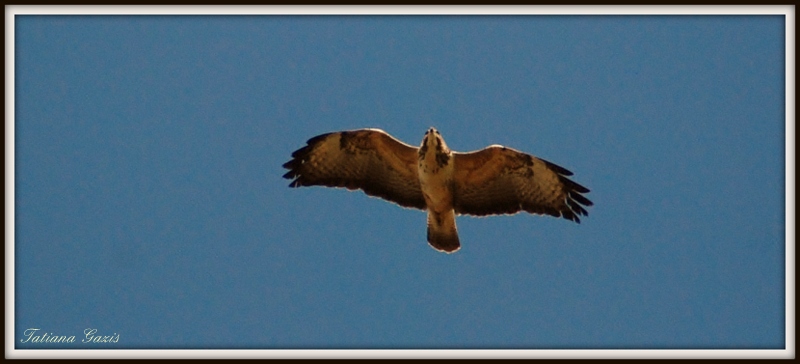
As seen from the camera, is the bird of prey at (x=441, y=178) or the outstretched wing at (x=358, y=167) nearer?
the bird of prey at (x=441, y=178)

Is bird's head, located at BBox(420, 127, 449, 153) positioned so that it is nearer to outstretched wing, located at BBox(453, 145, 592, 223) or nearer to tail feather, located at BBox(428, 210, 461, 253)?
outstretched wing, located at BBox(453, 145, 592, 223)

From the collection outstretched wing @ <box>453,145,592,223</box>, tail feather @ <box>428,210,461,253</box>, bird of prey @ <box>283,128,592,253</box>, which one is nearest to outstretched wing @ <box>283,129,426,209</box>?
bird of prey @ <box>283,128,592,253</box>

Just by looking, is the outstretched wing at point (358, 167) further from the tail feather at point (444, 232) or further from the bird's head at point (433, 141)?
the bird's head at point (433, 141)

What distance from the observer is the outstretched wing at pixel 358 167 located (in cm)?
1170

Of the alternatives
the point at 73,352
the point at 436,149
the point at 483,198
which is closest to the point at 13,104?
the point at 73,352

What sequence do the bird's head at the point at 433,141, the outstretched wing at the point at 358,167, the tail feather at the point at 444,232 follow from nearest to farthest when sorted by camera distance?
1. the bird's head at the point at 433,141
2. the outstretched wing at the point at 358,167
3. the tail feather at the point at 444,232

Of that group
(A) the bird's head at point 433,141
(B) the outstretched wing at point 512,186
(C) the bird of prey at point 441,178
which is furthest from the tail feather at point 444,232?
(A) the bird's head at point 433,141

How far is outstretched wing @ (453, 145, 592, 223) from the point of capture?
11.4 meters

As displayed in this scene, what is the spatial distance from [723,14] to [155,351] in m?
7.42

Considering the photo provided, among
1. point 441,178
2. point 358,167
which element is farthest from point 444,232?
point 358,167

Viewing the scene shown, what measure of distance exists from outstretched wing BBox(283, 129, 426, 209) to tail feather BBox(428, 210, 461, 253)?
0.83 ft

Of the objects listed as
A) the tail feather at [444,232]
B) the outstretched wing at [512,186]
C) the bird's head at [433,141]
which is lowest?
the tail feather at [444,232]

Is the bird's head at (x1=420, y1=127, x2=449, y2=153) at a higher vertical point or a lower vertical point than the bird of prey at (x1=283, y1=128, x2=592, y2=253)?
higher

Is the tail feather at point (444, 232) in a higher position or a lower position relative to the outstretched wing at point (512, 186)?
lower
